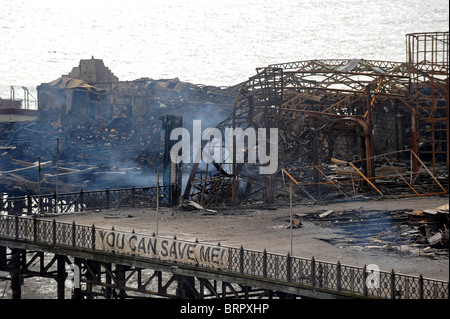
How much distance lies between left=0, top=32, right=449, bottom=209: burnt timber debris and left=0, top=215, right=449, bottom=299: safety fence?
11.0 meters

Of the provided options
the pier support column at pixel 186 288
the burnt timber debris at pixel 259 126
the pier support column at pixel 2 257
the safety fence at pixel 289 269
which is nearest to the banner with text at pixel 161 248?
the safety fence at pixel 289 269

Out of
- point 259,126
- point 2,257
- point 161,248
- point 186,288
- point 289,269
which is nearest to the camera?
point 289,269

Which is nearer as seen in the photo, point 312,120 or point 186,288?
point 186,288

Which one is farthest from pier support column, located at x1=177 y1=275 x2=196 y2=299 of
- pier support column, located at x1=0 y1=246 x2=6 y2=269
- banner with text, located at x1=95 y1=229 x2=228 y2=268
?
pier support column, located at x1=0 y1=246 x2=6 y2=269

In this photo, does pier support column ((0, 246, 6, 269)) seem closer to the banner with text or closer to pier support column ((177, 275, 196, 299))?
the banner with text

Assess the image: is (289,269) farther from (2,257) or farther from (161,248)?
(2,257)

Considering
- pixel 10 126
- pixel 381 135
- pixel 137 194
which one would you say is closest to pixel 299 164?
pixel 137 194

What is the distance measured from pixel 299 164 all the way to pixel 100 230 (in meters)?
19.9

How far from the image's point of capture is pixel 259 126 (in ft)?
128

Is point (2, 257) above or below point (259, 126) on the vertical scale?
below

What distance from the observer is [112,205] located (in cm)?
3712

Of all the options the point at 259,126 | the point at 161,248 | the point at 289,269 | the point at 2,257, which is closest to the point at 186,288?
the point at 161,248

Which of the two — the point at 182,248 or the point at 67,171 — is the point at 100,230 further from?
the point at 67,171

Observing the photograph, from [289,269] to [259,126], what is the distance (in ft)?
63.0
